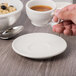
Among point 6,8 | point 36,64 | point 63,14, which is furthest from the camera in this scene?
point 6,8

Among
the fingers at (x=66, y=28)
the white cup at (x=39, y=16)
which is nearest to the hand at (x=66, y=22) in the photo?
the fingers at (x=66, y=28)

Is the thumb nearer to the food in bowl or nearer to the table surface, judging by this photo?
the table surface

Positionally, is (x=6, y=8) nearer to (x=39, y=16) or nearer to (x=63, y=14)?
(x=39, y=16)

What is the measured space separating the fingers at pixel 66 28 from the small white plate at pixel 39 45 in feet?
0.11

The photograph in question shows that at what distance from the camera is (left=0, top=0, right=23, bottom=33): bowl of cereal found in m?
1.04

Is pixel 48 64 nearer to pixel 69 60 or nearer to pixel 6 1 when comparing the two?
pixel 69 60

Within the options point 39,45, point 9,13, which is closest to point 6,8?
point 9,13

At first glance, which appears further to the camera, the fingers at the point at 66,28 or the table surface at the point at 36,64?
the fingers at the point at 66,28

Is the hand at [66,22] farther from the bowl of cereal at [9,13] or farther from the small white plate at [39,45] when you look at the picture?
the bowl of cereal at [9,13]

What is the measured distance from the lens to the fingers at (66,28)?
1000 millimetres

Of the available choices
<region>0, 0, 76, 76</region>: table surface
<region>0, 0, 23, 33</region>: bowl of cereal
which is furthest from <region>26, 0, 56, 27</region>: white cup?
<region>0, 0, 76, 76</region>: table surface

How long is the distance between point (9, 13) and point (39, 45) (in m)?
0.19

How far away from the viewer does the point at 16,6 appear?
3.84 feet

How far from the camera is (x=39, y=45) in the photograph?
0.97m
